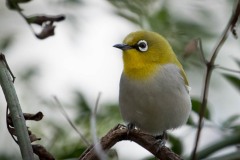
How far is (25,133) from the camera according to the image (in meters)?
1.15

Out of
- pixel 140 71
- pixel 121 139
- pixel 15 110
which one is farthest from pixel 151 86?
pixel 15 110

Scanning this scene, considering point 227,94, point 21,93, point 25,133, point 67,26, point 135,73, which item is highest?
point 25,133

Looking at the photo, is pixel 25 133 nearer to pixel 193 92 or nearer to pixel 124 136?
pixel 124 136

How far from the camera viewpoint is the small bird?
89.5 inches

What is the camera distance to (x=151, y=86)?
7.63ft

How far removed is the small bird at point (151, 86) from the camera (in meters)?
2.27

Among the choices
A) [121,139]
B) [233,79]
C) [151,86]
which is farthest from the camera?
[151,86]

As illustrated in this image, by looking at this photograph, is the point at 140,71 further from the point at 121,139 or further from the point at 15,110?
the point at 15,110

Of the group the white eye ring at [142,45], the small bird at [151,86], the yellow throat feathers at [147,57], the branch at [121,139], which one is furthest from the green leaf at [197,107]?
the branch at [121,139]

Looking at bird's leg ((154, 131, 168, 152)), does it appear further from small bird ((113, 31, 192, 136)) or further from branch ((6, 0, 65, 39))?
branch ((6, 0, 65, 39))

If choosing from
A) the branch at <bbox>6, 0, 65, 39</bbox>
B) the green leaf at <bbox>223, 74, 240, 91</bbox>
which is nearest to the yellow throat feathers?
the green leaf at <bbox>223, 74, 240, 91</bbox>

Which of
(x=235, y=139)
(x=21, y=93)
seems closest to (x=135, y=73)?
(x=21, y=93)

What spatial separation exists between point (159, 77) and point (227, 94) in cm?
114

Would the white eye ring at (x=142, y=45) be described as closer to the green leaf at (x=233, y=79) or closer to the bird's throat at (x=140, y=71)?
the bird's throat at (x=140, y=71)
